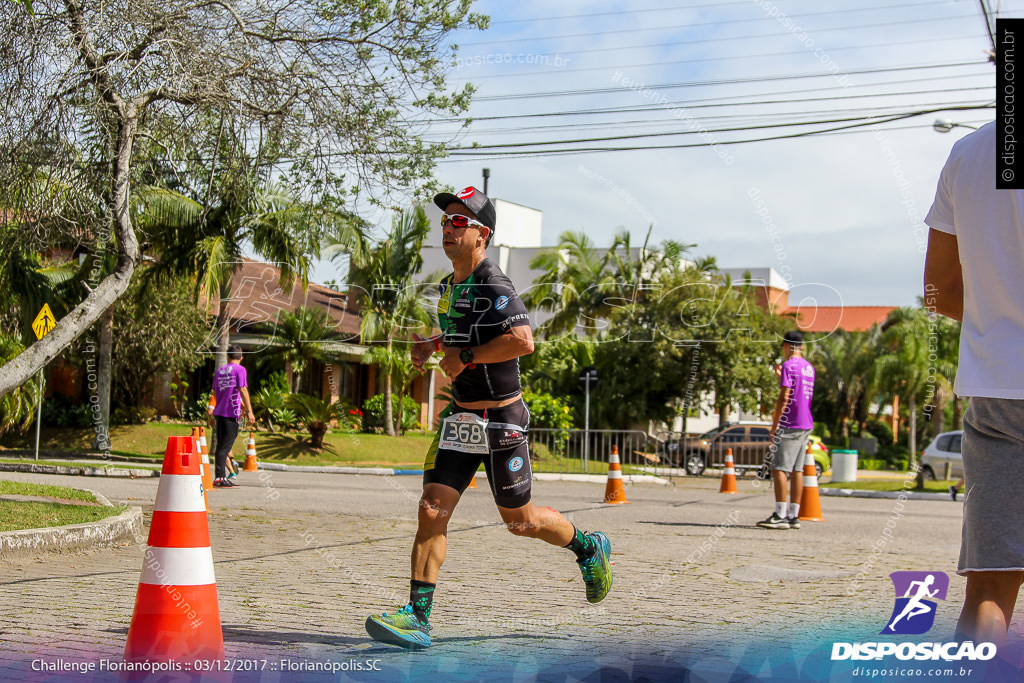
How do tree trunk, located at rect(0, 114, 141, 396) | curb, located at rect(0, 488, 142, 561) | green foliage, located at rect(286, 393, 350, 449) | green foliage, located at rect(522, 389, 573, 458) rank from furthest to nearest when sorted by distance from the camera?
green foliage, located at rect(522, 389, 573, 458) < green foliage, located at rect(286, 393, 350, 449) < tree trunk, located at rect(0, 114, 141, 396) < curb, located at rect(0, 488, 142, 561)

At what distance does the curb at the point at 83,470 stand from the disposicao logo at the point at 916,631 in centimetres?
1375

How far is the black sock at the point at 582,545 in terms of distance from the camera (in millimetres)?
4809

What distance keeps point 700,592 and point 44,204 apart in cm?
736

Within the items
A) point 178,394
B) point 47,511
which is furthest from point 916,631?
point 178,394

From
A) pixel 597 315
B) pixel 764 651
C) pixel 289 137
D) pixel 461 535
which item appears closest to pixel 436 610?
pixel 764 651

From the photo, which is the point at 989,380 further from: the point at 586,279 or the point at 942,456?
the point at 586,279

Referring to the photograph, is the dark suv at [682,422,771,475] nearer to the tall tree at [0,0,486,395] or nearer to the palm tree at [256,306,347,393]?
the palm tree at [256,306,347,393]

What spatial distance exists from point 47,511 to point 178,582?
212 inches

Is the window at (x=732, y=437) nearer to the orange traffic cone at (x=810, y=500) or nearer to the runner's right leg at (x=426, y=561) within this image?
the orange traffic cone at (x=810, y=500)

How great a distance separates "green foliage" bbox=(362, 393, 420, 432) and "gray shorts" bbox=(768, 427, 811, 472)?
19.7m

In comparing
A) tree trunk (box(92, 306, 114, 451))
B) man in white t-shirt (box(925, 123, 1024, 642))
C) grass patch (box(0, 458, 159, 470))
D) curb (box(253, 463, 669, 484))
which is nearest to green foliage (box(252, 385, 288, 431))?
tree trunk (box(92, 306, 114, 451))

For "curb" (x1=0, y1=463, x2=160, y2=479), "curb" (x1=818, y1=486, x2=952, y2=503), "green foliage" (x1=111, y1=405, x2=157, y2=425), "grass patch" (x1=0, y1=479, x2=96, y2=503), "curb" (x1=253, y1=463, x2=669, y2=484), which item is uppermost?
"green foliage" (x1=111, y1=405, x2=157, y2=425)

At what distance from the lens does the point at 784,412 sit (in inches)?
394

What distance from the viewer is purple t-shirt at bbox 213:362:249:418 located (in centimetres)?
1295
